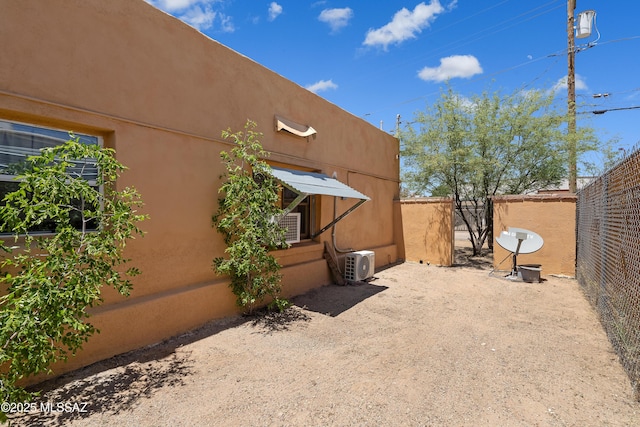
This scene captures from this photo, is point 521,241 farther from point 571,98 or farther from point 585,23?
point 585,23

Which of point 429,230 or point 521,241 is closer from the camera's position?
point 521,241

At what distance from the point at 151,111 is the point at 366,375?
4.63 meters

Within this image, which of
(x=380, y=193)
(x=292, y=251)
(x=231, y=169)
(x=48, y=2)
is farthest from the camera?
(x=380, y=193)

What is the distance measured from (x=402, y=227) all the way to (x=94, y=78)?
34.8 ft

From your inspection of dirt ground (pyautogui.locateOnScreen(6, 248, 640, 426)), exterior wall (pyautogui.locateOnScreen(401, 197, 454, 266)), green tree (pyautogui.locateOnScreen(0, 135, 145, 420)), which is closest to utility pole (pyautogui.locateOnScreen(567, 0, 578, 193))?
exterior wall (pyautogui.locateOnScreen(401, 197, 454, 266))

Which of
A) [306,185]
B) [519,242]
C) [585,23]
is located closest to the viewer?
[306,185]

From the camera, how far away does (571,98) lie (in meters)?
12.5

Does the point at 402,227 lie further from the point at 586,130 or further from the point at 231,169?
the point at 231,169

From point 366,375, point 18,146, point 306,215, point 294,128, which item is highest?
point 294,128

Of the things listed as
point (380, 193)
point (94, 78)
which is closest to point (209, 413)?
point (94, 78)

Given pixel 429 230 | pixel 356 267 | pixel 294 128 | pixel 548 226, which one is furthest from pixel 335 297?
pixel 548 226

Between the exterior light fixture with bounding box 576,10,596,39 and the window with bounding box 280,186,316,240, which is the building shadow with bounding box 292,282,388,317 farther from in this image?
the exterior light fixture with bounding box 576,10,596,39

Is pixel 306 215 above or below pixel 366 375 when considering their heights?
above

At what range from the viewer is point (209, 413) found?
309 cm
